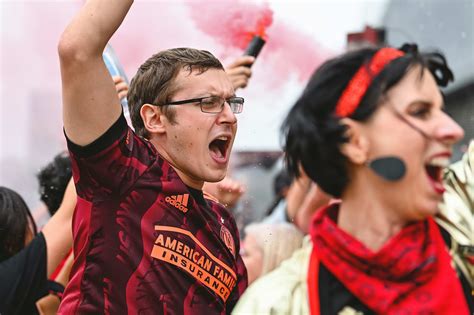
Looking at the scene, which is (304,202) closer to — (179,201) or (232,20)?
(179,201)

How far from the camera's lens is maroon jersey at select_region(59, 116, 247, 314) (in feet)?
8.78

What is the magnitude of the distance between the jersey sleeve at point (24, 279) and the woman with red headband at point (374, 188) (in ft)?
5.14

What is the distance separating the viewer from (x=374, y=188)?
216cm

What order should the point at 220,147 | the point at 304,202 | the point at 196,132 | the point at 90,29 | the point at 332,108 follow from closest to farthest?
the point at 332,108, the point at 90,29, the point at 196,132, the point at 220,147, the point at 304,202

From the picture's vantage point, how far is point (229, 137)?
311 cm

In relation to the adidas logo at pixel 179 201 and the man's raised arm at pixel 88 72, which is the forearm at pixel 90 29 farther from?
the adidas logo at pixel 179 201

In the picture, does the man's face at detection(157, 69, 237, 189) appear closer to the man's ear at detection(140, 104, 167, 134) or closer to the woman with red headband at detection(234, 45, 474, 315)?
the man's ear at detection(140, 104, 167, 134)

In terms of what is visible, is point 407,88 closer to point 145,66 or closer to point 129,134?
point 129,134

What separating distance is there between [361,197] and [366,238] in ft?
0.35

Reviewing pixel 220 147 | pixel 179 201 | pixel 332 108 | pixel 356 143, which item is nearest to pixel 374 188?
pixel 356 143

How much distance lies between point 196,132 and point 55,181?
1.49m

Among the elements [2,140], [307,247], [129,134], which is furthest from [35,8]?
[307,247]

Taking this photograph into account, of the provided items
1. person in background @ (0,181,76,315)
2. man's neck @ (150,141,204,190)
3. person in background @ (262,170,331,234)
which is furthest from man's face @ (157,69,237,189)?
person in background @ (0,181,76,315)

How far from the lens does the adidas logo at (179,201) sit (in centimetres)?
281
